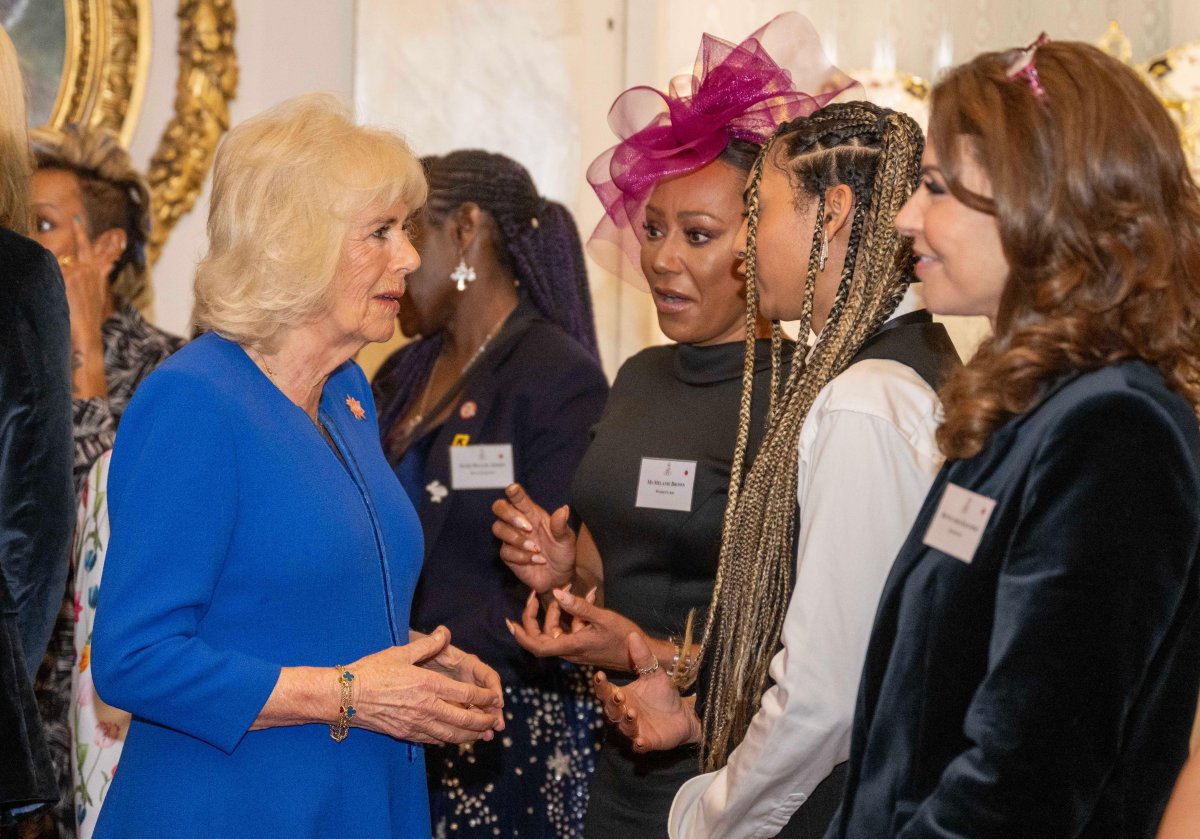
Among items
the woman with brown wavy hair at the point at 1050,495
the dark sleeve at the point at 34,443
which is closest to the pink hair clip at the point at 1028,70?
the woman with brown wavy hair at the point at 1050,495

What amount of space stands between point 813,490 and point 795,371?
0.39m

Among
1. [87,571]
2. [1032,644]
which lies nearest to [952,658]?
[1032,644]

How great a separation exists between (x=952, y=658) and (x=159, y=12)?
393cm

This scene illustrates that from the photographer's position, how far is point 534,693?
9.78ft

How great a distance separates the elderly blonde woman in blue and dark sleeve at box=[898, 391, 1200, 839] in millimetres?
856

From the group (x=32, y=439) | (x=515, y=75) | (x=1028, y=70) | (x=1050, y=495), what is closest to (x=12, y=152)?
(x=32, y=439)

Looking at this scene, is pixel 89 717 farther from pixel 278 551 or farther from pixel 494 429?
pixel 494 429

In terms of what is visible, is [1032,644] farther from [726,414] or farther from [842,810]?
[726,414]

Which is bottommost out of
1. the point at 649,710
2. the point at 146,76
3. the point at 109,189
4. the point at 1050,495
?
the point at 649,710

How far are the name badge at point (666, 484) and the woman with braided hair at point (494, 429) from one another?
1.88 feet

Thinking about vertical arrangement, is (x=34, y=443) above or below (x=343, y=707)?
above

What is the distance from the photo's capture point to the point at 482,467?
10.2 feet

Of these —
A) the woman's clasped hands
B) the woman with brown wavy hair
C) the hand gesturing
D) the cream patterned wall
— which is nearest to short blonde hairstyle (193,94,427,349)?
the woman's clasped hands

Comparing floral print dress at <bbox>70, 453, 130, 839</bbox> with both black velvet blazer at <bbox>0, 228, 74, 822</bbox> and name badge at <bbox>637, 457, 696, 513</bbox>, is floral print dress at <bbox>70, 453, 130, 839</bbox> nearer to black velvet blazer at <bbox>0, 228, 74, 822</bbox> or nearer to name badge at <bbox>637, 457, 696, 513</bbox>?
black velvet blazer at <bbox>0, 228, 74, 822</bbox>
